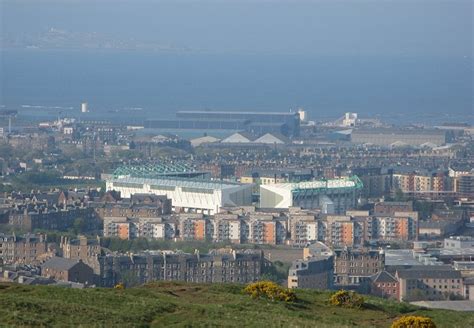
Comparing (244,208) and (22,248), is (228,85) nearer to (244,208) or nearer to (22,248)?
(244,208)

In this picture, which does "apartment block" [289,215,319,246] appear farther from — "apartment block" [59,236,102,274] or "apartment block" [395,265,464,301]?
"apartment block" [395,265,464,301]

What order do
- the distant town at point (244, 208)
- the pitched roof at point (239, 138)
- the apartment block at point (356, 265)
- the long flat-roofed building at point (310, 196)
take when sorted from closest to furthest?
the distant town at point (244, 208)
the apartment block at point (356, 265)
the long flat-roofed building at point (310, 196)
the pitched roof at point (239, 138)

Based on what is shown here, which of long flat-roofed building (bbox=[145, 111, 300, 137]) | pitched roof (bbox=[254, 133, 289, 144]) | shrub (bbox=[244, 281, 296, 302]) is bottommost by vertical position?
shrub (bbox=[244, 281, 296, 302])

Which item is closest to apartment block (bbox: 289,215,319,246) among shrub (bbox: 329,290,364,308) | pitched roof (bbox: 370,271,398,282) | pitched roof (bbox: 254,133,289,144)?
pitched roof (bbox: 370,271,398,282)

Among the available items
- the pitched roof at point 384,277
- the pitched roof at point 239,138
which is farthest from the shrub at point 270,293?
the pitched roof at point 239,138

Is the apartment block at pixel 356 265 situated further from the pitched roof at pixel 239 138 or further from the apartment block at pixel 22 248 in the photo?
the pitched roof at pixel 239 138

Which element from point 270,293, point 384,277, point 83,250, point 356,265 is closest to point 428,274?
point 384,277
